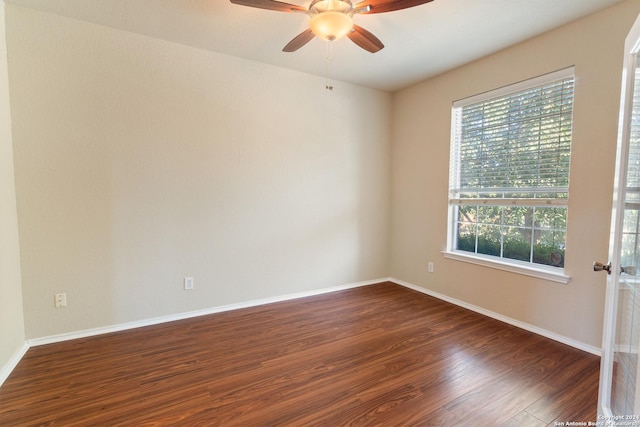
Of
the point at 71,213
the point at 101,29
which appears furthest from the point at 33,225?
the point at 101,29

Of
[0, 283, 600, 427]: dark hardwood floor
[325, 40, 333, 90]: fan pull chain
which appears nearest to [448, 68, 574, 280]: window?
[0, 283, 600, 427]: dark hardwood floor

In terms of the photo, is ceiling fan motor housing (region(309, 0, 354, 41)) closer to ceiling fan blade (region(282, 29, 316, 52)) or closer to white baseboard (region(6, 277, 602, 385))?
ceiling fan blade (region(282, 29, 316, 52))

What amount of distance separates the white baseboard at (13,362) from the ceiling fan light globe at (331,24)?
3.07 meters

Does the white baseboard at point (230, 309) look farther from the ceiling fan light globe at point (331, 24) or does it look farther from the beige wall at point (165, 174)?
the ceiling fan light globe at point (331, 24)

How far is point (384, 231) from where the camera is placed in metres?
4.29

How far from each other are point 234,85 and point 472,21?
2274mm

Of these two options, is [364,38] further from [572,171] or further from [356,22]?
[572,171]

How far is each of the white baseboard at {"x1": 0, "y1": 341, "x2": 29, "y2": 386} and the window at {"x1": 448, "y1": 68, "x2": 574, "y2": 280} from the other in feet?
13.3

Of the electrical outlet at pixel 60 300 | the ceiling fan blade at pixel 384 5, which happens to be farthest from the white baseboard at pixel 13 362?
the ceiling fan blade at pixel 384 5

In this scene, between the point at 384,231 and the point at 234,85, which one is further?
the point at 384,231

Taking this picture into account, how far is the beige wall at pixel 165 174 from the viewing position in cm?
238

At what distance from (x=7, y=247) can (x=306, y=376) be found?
2.33 meters

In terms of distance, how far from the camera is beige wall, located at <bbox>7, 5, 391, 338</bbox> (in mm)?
2379

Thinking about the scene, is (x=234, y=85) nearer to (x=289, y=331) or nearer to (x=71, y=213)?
(x=71, y=213)
